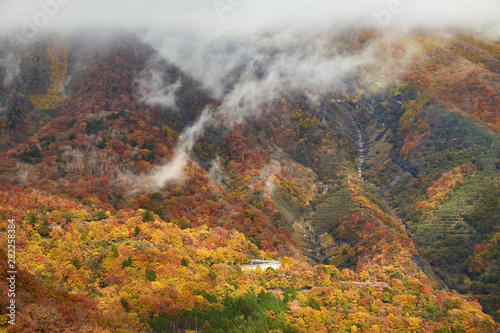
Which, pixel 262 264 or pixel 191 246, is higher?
pixel 191 246

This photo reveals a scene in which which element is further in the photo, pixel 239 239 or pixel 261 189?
pixel 261 189

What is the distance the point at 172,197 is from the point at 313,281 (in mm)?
76491

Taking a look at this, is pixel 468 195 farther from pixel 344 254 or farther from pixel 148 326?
pixel 148 326

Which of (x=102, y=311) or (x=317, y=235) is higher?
(x=102, y=311)

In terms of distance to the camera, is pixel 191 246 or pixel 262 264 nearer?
pixel 191 246

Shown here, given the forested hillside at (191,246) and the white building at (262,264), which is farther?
the white building at (262,264)

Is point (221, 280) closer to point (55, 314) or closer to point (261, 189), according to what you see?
point (55, 314)

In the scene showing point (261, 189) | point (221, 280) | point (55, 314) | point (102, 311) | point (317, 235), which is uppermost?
point (55, 314)

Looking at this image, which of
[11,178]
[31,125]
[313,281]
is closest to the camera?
[313,281]

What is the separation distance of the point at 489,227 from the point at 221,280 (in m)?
139

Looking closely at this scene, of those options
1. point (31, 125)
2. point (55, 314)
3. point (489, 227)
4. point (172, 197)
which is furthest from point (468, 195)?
point (31, 125)

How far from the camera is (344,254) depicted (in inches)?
6762

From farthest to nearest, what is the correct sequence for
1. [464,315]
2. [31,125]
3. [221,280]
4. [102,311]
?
[31,125] → [464,315] → [221,280] → [102,311]

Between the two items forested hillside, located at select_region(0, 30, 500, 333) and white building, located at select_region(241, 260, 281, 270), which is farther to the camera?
white building, located at select_region(241, 260, 281, 270)
